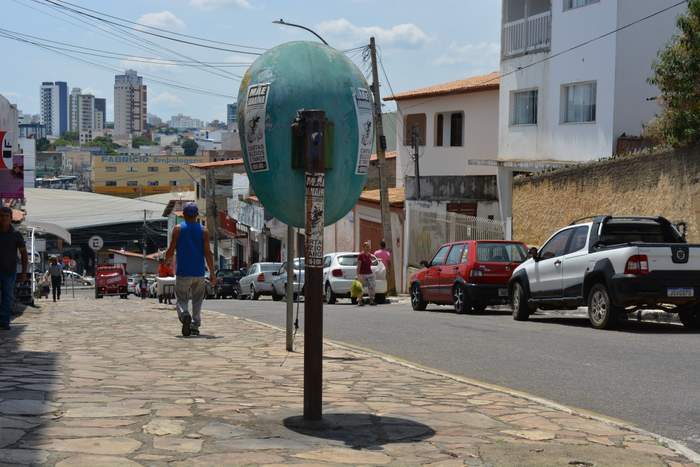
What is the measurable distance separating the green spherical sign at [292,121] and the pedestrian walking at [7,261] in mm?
7174

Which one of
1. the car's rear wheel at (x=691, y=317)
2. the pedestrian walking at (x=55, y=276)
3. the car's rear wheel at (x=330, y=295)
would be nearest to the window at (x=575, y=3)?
the car's rear wheel at (x=330, y=295)

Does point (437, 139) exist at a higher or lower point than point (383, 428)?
higher

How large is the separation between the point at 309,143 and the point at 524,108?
28.5 m

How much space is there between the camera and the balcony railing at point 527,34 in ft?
109

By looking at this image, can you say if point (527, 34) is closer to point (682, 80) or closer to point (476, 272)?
point (682, 80)

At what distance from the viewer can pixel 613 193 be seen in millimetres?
24734

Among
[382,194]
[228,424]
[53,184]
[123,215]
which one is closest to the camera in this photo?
A: [228,424]

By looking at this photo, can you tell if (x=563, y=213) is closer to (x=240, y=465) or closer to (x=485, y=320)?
(x=485, y=320)

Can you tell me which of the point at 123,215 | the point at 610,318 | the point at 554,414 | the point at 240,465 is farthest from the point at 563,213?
the point at 123,215

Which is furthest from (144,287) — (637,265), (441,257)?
(637,265)

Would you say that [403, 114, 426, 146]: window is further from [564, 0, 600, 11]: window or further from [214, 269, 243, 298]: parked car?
[564, 0, 600, 11]: window

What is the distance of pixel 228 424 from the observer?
6.98m

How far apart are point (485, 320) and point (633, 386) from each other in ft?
30.3

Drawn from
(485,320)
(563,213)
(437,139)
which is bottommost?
(485,320)
